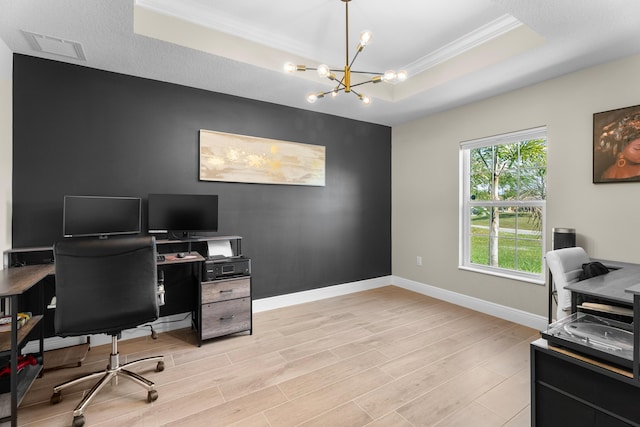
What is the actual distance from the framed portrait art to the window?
0.50 metres

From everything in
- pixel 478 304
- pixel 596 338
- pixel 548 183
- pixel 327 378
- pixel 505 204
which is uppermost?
pixel 548 183

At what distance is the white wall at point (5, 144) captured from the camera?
2436 mm

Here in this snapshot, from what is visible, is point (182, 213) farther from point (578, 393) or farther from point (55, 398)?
point (578, 393)

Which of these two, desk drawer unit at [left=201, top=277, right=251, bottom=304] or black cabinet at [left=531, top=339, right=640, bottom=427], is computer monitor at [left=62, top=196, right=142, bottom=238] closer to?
desk drawer unit at [left=201, top=277, right=251, bottom=304]

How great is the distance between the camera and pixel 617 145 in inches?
106

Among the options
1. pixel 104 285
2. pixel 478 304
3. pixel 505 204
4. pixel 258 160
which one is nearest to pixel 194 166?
pixel 258 160

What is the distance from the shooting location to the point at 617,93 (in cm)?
272

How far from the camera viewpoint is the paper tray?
123cm

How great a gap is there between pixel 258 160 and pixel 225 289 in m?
1.60

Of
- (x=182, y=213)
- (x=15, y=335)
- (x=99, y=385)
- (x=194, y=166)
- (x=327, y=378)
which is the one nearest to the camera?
(x=15, y=335)

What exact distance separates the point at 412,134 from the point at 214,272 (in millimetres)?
3471

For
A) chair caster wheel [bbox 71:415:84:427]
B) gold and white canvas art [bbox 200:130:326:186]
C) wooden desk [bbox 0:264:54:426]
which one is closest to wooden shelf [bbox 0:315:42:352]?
wooden desk [bbox 0:264:54:426]

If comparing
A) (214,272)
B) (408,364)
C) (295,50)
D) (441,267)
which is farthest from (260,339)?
(295,50)

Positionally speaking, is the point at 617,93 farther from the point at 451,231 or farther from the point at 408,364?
the point at 408,364
